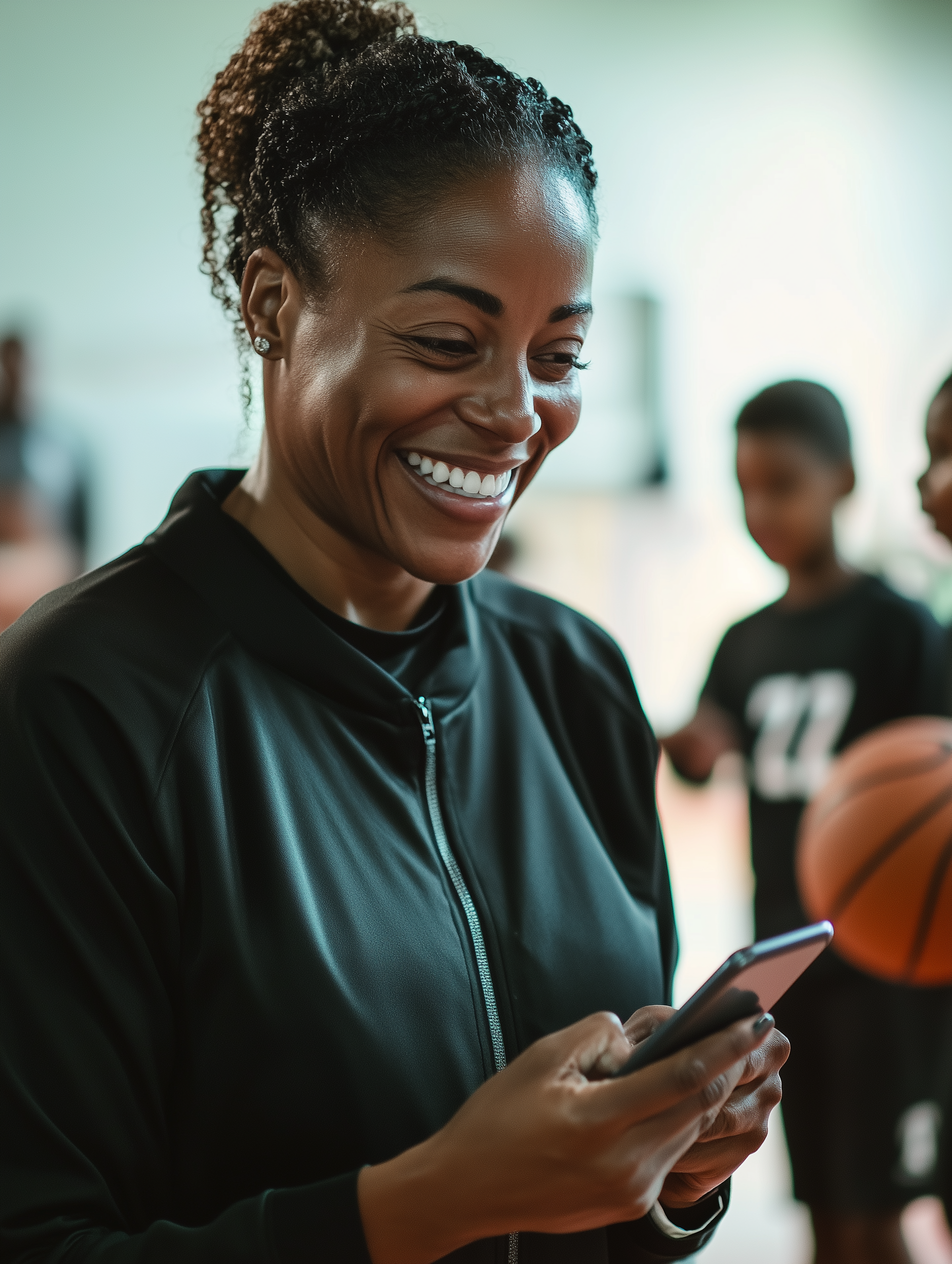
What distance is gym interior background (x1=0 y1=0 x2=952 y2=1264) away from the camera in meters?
3.60

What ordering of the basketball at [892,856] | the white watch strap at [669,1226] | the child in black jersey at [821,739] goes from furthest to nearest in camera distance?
the child in black jersey at [821,739] → the basketball at [892,856] → the white watch strap at [669,1226]

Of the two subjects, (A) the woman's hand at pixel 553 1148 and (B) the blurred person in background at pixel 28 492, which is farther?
(B) the blurred person in background at pixel 28 492

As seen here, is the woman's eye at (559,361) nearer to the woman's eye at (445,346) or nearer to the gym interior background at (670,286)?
the woman's eye at (445,346)

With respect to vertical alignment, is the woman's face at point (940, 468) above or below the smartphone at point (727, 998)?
above

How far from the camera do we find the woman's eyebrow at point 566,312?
0.84 meters

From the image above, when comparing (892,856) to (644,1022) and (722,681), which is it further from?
(644,1022)

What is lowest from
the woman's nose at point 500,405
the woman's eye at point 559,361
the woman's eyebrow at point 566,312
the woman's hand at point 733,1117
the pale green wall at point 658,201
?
the woman's hand at point 733,1117

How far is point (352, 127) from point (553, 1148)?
665 millimetres

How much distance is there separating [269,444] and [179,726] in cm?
25

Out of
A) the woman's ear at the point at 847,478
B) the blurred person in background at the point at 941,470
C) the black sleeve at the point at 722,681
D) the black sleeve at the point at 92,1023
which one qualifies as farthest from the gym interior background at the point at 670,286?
the black sleeve at the point at 92,1023

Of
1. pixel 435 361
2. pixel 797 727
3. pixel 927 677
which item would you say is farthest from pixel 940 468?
pixel 435 361

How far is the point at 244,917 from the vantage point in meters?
0.76

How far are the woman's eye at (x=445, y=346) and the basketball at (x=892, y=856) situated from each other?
4.42ft

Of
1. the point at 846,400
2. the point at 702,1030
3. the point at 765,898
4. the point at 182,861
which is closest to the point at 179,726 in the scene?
the point at 182,861
